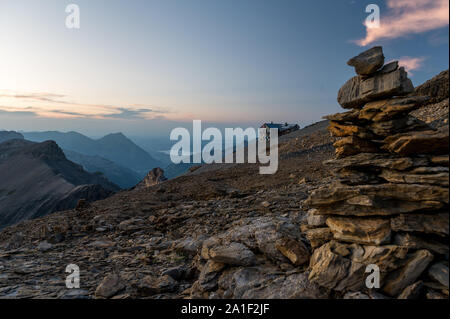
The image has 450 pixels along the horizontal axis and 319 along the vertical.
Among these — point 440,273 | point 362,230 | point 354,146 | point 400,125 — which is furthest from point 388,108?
point 440,273

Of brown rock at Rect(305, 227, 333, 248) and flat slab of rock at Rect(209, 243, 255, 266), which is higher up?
brown rock at Rect(305, 227, 333, 248)

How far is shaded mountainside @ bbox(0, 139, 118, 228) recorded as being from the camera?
173 ft

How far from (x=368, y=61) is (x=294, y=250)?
5781 millimetres

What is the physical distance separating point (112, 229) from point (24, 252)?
412 centimetres

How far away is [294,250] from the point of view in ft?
23.3

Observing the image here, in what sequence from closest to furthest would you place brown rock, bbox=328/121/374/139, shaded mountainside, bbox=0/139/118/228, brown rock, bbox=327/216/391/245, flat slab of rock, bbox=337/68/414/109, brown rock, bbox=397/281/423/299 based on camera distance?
brown rock, bbox=397/281/423/299 < brown rock, bbox=327/216/391/245 < flat slab of rock, bbox=337/68/414/109 < brown rock, bbox=328/121/374/139 < shaded mountainside, bbox=0/139/118/228

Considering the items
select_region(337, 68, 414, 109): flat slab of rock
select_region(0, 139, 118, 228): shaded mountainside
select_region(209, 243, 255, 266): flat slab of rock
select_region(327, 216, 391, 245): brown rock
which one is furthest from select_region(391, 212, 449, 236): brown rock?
select_region(0, 139, 118, 228): shaded mountainside

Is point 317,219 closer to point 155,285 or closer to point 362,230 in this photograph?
point 362,230

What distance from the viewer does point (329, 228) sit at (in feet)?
23.2

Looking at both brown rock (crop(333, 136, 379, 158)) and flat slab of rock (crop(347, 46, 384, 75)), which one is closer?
flat slab of rock (crop(347, 46, 384, 75))

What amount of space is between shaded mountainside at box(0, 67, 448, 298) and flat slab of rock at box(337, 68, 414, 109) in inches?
82.0

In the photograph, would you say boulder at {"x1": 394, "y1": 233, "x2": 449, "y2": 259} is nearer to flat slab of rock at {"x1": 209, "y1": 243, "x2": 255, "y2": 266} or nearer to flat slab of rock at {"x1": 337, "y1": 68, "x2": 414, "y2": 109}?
flat slab of rock at {"x1": 337, "y1": 68, "x2": 414, "y2": 109}

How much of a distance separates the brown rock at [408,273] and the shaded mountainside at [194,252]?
0.07 metres

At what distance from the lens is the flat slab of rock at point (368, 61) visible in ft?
21.9
